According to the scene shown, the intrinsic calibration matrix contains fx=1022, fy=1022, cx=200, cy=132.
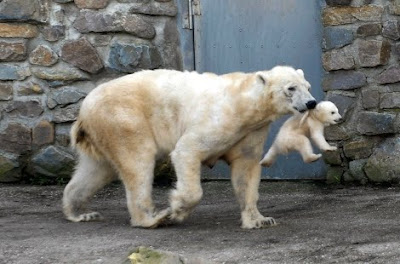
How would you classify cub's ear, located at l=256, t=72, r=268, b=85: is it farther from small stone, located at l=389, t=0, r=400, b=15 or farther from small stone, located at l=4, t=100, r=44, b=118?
small stone, located at l=4, t=100, r=44, b=118

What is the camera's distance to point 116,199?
790 cm

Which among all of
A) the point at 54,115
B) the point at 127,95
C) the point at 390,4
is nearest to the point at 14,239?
the point at 127,95

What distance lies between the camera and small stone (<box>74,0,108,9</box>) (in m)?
8.15

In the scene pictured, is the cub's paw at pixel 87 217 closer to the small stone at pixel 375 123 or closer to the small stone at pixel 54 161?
the small stone at pixel 54 161

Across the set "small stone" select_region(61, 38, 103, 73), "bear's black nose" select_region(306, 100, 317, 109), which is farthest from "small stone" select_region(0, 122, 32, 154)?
"bear's black nose" select_region(306, 100, 317, 109)

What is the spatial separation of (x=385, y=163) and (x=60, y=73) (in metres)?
2.67

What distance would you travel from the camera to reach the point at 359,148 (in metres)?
7.89

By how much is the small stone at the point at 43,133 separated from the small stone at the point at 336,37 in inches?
91.3

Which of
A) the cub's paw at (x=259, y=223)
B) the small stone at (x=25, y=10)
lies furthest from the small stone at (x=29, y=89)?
the cub's paw at (x=259, y=223)

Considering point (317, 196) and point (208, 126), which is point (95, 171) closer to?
point (208, 126)

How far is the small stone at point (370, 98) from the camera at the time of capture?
7762 mm

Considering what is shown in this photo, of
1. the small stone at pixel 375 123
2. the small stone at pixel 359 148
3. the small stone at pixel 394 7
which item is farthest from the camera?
the small stone at pixel 359 148

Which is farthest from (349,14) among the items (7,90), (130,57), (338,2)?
(7,90)

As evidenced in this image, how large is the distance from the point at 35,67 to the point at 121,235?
8.24 feet
